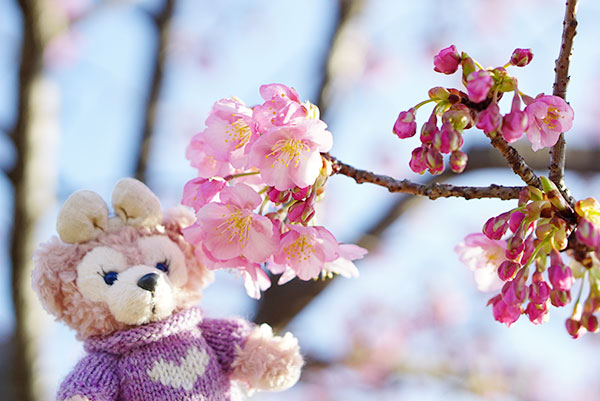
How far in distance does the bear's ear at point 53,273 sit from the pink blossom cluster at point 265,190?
168 millimetres

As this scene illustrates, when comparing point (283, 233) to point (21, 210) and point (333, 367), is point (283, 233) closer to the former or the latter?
point (21, 210)

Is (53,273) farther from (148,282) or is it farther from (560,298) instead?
(560,298)

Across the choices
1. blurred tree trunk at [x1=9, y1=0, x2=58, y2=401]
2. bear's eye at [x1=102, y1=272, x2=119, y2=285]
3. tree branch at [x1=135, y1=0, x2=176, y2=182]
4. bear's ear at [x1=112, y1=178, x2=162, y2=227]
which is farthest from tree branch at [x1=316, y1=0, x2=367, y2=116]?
bear's eye at [x1=102, y1=272, x2=119, y2=285]

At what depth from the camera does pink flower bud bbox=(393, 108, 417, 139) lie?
0.77 m

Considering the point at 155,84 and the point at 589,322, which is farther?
the point at 155,84

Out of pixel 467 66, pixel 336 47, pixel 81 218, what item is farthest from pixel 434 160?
pixel 336 47

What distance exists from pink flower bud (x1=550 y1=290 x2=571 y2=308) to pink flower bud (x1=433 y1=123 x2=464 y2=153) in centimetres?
21

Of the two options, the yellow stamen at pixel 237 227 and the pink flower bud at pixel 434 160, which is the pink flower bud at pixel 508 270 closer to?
the pink flower bud at pixel 434 160

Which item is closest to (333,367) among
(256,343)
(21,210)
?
(21,210)

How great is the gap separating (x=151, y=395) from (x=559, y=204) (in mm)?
564

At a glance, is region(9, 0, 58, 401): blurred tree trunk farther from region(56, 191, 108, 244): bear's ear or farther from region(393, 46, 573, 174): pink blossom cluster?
region(393, 46, 573, 174): pink blossom cluster

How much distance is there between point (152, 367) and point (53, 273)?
0.19m

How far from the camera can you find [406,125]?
30.4 inches

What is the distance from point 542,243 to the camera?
73 cm
